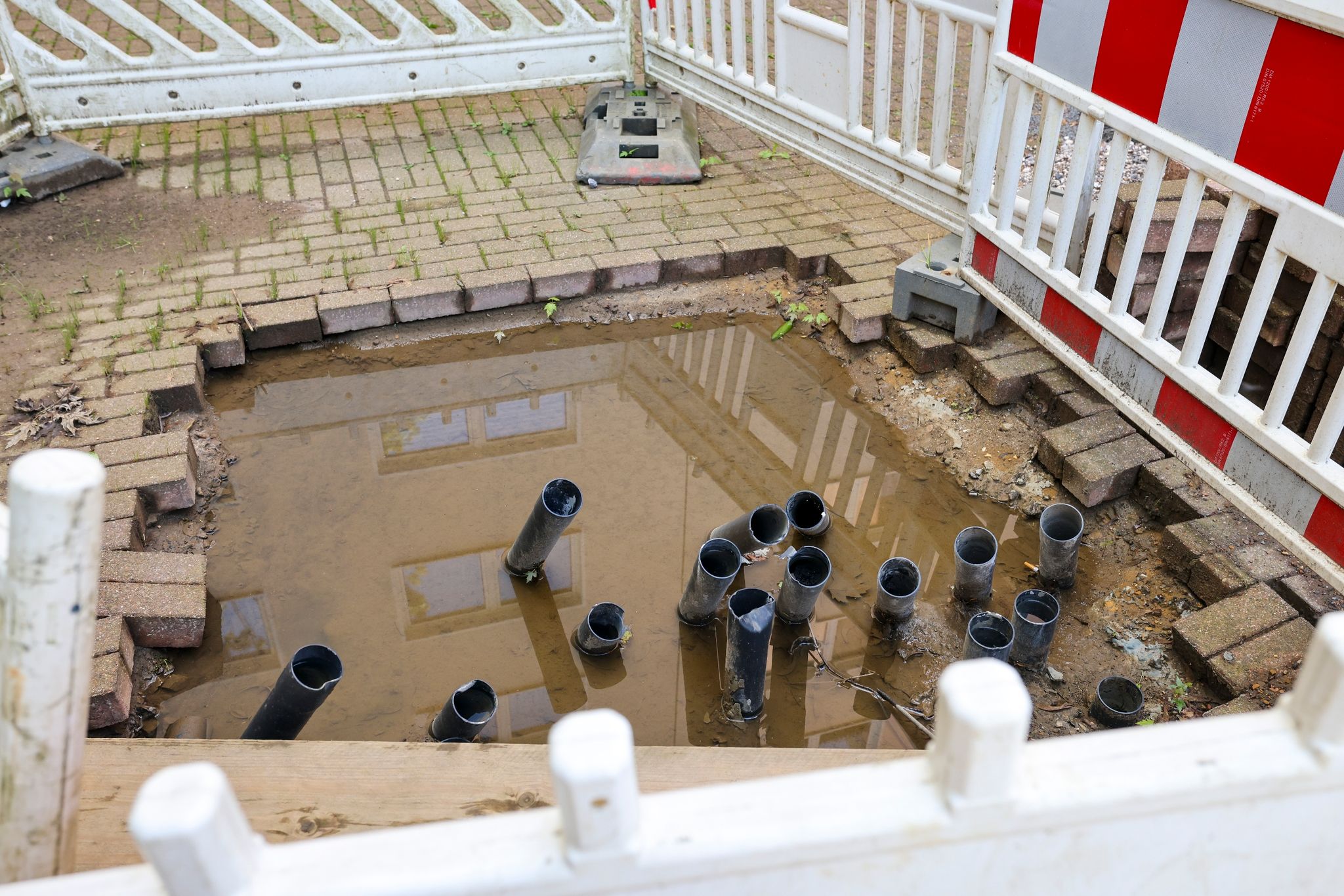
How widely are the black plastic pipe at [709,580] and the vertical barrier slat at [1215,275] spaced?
65.6 inches

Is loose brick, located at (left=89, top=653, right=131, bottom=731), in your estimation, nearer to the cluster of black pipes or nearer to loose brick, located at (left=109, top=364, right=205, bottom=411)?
the cluster of black pipes

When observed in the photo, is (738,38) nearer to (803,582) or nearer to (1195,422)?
(1195,422)

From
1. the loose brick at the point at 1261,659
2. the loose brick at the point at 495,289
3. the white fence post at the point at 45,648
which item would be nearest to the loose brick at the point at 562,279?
the loose brick at the point at 495,289

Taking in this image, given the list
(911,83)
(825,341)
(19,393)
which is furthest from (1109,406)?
(19,393)

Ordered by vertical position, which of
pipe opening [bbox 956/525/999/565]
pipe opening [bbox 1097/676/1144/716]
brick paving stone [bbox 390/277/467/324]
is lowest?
pipe opening [bbox 1097/676/1144/716]

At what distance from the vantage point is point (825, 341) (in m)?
4.93

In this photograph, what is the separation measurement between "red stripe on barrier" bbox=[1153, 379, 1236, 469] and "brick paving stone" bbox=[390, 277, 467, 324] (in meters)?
3.21

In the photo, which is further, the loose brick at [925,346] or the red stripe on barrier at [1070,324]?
the loose brick at [925,346]

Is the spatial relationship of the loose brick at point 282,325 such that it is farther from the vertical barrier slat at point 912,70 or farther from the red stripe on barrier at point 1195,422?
the red stripe on barrier at point 1195,422

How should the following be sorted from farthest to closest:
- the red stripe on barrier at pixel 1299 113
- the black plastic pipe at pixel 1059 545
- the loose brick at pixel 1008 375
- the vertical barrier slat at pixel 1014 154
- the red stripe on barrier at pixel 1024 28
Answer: the loose brick at pixel 1008 375 < the vertical barrier slat at pixel 1014 154 < the red stripe on barrier at pixel 1024 28 < the black plastic pipe at pixel 1059 545 < the red stripe on barrier at pixel 1299 113

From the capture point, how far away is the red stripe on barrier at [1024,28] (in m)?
3.78

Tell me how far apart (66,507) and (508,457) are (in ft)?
9.60

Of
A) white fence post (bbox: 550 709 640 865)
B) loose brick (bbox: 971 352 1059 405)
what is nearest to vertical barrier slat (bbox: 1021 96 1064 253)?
loose brick (bbox: 971 352 1059 405)

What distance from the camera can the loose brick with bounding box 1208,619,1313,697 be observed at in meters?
3.04
